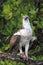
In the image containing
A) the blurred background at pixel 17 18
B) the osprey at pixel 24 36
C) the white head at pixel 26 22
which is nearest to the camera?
the osprey at pixel 24 36

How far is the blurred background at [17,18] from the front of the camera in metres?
10.8

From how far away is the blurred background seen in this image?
10.8 m

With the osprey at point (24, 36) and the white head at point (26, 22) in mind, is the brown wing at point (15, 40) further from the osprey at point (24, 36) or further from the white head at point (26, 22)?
the white head at point (26, 22)

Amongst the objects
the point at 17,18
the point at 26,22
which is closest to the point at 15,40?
the point at 26,22

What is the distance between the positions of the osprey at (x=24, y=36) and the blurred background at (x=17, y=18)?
0.49 m

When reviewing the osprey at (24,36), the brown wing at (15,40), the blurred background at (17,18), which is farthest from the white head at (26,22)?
the blurred background at (17,18)

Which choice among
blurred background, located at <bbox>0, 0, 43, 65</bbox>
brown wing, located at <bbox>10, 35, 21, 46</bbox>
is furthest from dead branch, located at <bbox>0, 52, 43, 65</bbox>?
blurred background, located at <bbox>0, 0, 43, 65</bbox>

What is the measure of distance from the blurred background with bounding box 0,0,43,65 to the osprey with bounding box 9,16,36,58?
0.49 metres

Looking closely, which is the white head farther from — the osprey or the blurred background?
the blurred background

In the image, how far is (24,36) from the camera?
392 inches

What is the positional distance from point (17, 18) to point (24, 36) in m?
1.00

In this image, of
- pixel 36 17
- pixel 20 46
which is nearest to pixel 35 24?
pixel 36 17

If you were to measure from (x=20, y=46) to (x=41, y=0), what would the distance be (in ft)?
4.68

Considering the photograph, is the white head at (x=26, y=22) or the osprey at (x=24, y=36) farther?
the white head at (x=26, y=22)
